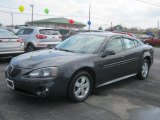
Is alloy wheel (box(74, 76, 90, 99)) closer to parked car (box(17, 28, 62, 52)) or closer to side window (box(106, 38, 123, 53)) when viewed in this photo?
side window (box(106, 38, 123, 53))

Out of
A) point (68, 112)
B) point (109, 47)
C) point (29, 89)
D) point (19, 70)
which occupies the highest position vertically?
point (109, 47)

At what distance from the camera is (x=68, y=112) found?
488 centimetres

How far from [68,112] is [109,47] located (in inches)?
84.1

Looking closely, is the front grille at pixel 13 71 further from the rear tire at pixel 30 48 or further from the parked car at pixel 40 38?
the rear tire at pixel 30 48

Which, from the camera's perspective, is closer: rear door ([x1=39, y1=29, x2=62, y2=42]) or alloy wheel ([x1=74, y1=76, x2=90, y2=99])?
alloy wheel ([x1=74, y1=76, x2=90, y2=99])

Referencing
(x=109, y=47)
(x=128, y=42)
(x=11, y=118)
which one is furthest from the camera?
(x=128, y=42)

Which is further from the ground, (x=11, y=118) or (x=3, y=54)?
(x=3, y=54)

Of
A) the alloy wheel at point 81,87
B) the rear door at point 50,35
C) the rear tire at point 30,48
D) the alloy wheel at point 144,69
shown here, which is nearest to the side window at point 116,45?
the alloy wheel at point 81,87

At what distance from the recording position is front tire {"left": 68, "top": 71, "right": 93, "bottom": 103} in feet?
17.3

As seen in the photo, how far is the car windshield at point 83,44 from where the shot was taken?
20.0 feet

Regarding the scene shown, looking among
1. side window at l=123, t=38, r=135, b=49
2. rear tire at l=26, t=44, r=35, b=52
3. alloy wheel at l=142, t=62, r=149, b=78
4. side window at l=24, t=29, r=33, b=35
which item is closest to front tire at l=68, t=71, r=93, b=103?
side window at l=123, t=38, r=135, b=49

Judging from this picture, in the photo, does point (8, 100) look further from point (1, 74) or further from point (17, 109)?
point (1, 74)

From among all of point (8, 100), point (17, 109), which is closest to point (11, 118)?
point (17, 109)

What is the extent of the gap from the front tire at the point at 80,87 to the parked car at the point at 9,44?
5411 millimetres
